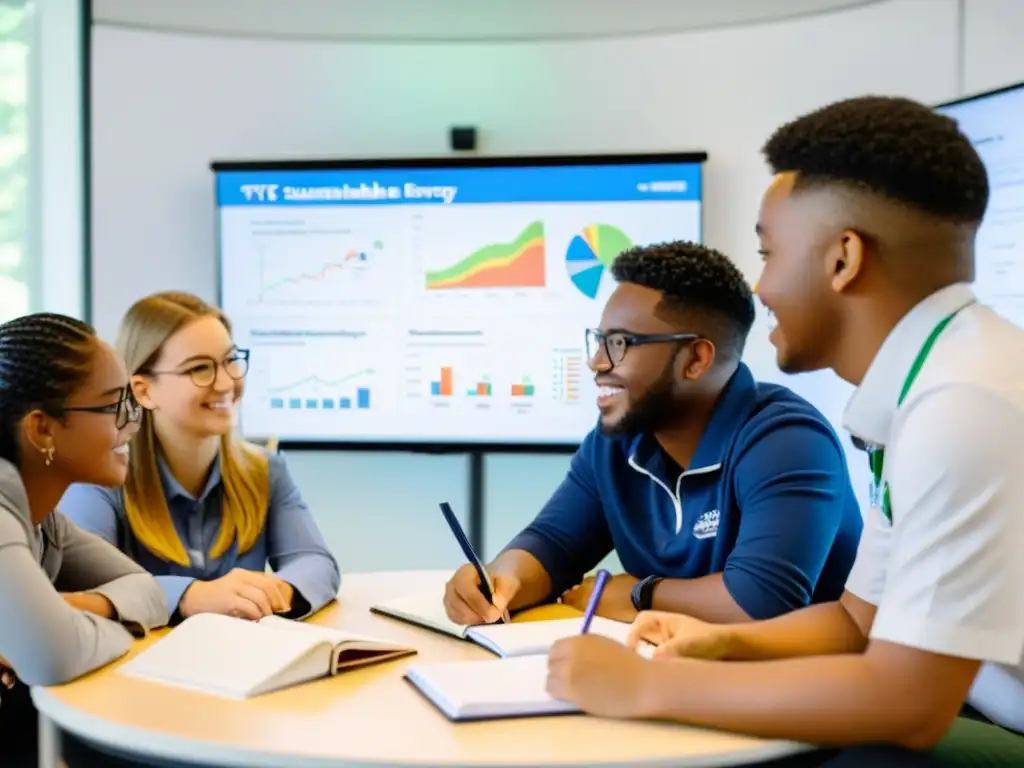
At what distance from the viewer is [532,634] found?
1481 mm

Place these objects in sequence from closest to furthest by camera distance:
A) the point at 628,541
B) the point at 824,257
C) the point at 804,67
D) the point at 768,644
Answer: the point at 824,257 → the point at 768,644 → the point at 628,541 → the point at 804,67

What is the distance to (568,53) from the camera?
3441mm

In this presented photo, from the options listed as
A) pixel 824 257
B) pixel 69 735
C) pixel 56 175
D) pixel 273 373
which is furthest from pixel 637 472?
pixel 56 175

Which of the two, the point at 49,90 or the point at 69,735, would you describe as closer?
the point at 69,735

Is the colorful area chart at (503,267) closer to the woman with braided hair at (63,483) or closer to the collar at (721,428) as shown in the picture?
the collar at (721,428)

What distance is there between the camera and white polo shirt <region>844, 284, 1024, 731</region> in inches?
38.8

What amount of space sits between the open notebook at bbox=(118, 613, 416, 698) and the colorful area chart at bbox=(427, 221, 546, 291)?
6.42ft

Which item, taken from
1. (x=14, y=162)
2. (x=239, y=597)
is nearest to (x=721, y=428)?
(x=239, y=597)

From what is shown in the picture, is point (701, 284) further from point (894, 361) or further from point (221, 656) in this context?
point (221, 656)

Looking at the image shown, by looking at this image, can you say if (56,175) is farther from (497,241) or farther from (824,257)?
(824,257)

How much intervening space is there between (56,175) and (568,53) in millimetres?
1888

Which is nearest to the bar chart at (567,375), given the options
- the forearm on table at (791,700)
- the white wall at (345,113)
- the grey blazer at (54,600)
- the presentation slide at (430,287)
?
the presentation slide at (430,287)

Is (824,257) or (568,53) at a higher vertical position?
(568,53)

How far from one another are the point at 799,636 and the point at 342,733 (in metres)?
0.64
